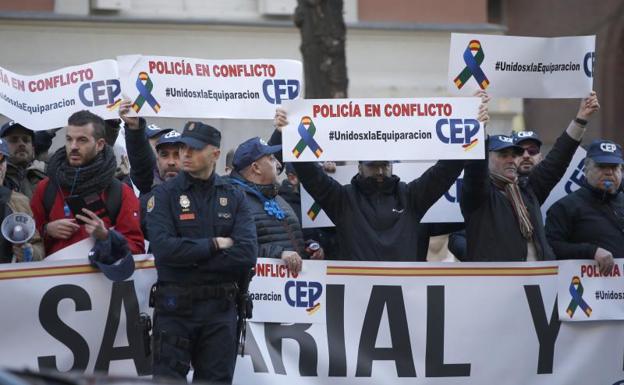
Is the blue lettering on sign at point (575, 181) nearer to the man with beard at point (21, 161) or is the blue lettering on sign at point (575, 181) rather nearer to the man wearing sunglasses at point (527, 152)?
the man wearing sunglasses at point (527, 152)

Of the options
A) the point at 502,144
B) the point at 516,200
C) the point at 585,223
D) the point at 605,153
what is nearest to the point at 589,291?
the point at 585,223

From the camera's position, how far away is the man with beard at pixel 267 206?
27.4 ft

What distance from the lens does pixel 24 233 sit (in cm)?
743

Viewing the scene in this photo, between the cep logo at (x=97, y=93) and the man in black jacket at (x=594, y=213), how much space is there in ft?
9.96

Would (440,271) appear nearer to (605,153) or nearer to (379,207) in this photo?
(379,207)

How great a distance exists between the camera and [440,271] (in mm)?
8578

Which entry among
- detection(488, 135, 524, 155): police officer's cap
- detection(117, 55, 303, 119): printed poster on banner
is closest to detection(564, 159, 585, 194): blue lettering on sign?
detection(488, 135, 524, 155): police officer's cap

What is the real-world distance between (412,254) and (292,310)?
0.83 meters

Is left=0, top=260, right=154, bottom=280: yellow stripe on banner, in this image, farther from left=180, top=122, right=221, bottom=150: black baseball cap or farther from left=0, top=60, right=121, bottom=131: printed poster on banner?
left=0, top=60, right=121, bottom=131: printed poster on banner

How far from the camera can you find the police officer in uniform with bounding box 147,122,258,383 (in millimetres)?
7160

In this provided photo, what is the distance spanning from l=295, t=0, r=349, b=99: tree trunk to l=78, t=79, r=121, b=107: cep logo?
4.39m

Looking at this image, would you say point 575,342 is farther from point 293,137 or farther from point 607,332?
point 293,137

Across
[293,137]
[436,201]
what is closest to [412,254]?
[436,201]

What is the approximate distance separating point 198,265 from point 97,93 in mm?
2163
